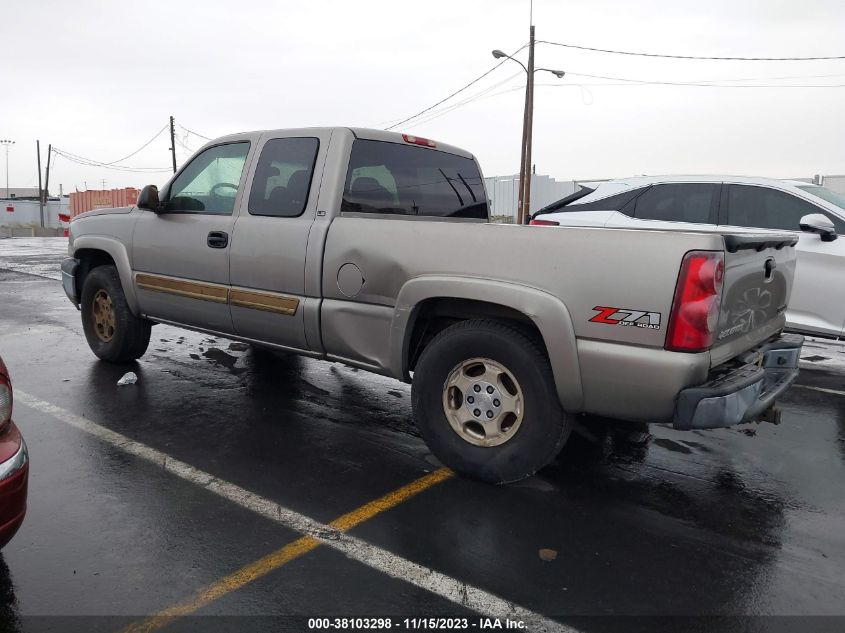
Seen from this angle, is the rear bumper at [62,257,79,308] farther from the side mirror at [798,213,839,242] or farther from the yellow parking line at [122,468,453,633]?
the side mirror at [798,213,839,242]

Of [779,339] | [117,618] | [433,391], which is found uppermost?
[779,339]

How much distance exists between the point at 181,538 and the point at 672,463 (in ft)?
9.03

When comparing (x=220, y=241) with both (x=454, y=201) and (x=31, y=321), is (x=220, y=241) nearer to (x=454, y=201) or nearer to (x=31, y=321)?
(x=454, y=201)

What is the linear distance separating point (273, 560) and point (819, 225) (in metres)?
4.90

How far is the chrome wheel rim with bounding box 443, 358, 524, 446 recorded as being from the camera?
3344 mm

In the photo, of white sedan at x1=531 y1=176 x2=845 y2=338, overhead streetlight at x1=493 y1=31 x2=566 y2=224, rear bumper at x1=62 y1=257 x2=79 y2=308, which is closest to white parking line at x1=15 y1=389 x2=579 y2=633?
rear bumper at x1=62 y1=257 x2=79 y2=308

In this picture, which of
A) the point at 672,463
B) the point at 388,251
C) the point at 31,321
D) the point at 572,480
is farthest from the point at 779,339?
the point at 31,321

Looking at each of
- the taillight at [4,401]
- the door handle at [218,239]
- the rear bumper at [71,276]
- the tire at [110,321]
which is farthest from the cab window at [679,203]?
the taillight at [4,401]

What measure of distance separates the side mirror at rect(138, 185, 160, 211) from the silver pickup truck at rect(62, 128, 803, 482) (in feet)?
0.05

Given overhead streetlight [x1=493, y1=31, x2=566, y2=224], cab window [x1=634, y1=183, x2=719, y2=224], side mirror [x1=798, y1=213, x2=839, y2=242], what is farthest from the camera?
overhead streetlight [x1=493, y1=31, x2=566, y2=224]

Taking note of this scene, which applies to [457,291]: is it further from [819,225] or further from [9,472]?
[819,225]

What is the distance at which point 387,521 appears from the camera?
307 centimetres

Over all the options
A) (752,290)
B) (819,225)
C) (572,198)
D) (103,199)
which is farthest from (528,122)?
(103,199)

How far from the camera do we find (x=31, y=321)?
8141mm
